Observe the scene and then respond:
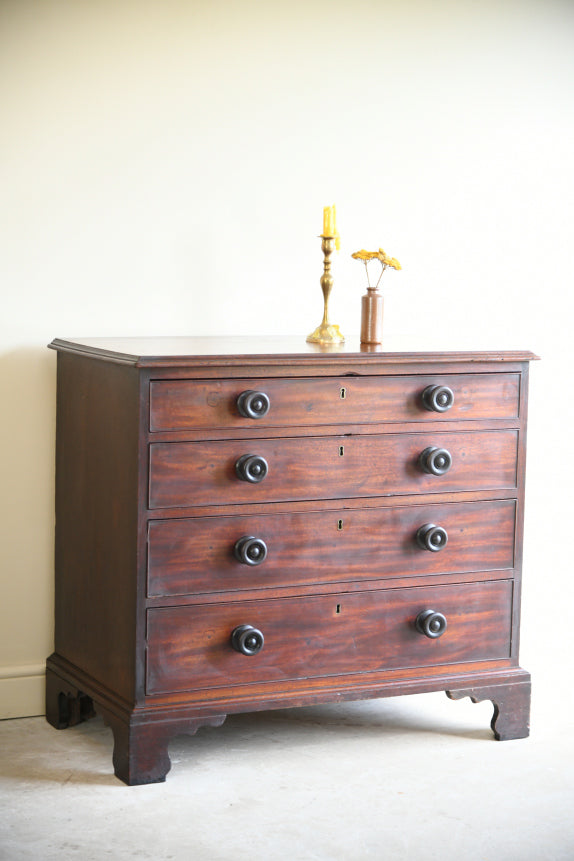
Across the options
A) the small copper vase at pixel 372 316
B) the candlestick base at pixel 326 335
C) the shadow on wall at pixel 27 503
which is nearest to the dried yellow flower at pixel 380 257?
the small copper vase at pixel 372 316

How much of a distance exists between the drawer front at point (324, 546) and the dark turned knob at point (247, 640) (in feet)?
0.35

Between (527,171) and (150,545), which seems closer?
(150,545)

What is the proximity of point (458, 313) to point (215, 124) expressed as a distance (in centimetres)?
100

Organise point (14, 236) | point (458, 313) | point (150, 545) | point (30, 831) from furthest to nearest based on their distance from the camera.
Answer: point (458, 313)
point (14, 236)
point (150, 545)
point (30, 831)

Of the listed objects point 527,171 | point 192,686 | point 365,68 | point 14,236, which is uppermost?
point 365,68

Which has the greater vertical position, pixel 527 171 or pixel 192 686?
pixel 527 171

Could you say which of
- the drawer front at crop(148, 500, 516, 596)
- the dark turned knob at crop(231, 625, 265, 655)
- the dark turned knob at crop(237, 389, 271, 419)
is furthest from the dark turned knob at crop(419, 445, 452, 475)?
the dark turned knob at crop(231, 625, 265, 655)

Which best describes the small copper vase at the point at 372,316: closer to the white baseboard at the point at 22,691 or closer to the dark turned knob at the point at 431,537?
the dark turned knob at the point at 431,537

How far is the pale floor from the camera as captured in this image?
2.60m

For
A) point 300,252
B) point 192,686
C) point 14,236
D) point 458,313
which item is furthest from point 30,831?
point 458,313

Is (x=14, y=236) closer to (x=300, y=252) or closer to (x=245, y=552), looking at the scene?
(x=300, y=252)

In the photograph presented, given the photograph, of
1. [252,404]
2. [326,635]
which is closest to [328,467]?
Result: [252,404]

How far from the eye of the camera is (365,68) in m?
3.68

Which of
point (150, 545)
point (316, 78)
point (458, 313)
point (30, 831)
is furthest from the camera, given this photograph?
point (458, 313)
